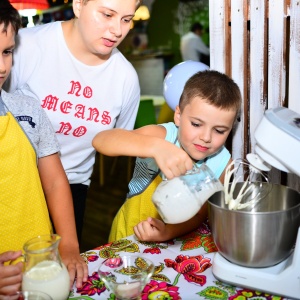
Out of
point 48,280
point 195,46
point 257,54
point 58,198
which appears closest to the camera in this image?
Result: point 48,280

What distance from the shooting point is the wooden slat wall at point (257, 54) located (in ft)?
5.38

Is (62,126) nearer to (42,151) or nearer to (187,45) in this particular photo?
(42,151)

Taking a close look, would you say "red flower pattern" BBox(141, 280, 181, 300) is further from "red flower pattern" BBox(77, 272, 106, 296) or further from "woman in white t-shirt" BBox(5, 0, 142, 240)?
"woman in white t-shirt" BBox(5, 0, 142, 240)

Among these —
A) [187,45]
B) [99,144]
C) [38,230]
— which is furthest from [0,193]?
[187,45]

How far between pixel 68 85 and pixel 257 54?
77 cm

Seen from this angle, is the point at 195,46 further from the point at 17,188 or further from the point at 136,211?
the point at 17,188

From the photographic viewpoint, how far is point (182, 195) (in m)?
1.12

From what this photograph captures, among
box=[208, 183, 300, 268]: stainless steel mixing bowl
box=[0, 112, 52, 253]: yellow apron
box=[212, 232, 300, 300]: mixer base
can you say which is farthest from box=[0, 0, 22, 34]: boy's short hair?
box=[212, 232, 300, 300]: mixer base

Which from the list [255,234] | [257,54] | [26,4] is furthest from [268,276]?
[26,4]

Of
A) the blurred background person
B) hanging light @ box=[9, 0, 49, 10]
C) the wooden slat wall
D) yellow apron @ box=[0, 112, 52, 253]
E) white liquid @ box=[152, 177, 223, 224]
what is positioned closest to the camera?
white liquid @ box=[152, 177, 223, 224]

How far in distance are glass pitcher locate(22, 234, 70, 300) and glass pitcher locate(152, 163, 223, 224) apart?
0.28 m

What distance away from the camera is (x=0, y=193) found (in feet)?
4.60

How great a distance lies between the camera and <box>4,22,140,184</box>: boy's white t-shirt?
5.92ft

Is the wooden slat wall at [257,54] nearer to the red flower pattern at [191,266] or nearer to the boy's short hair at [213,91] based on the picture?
the boy's short hair at [213,91]
